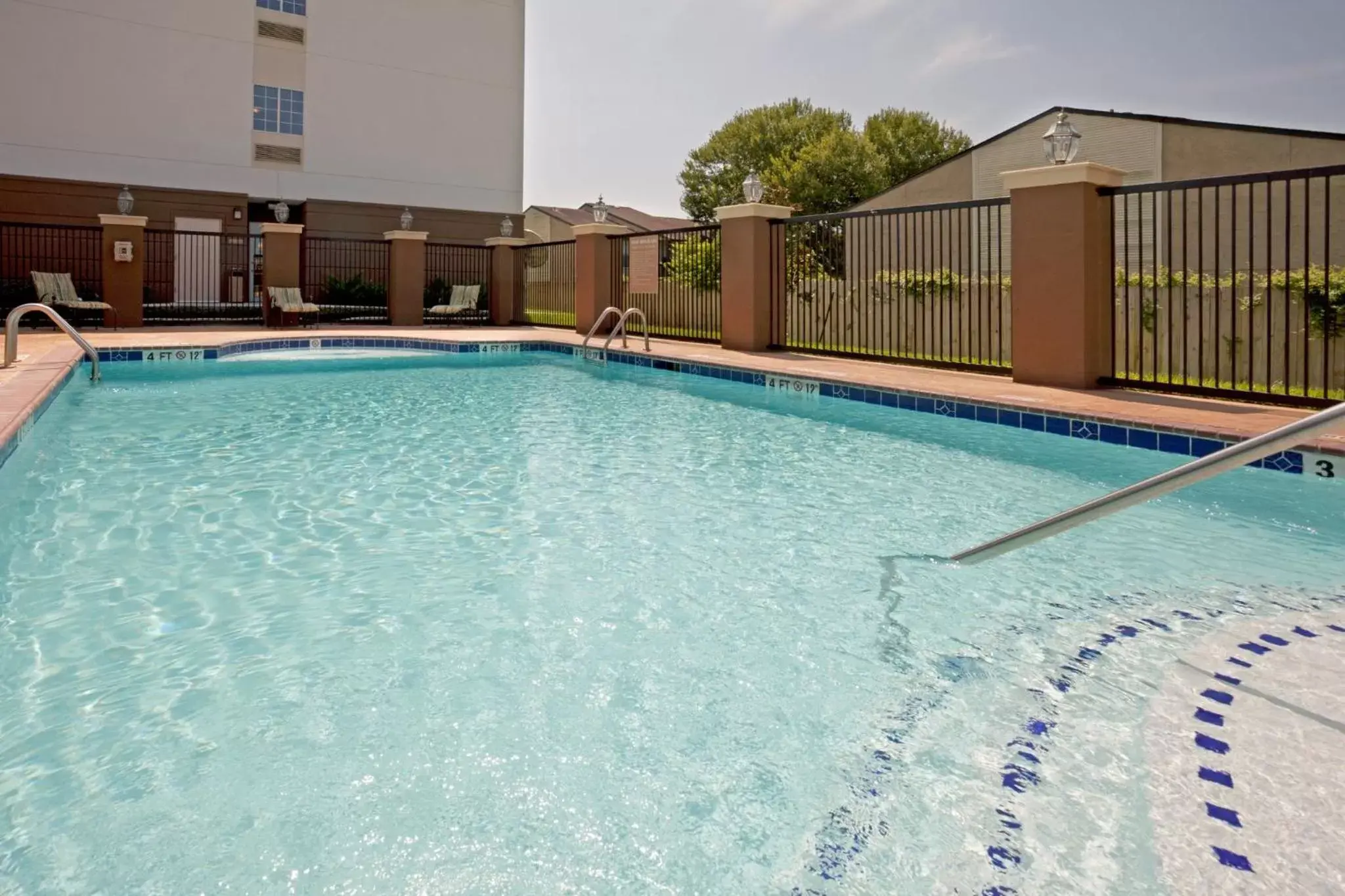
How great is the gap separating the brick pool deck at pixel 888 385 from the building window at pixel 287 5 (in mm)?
11678

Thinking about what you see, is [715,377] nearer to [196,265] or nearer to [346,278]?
[346,278]

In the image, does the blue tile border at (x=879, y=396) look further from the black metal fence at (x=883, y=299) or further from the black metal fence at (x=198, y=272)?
the black metal fence at (x=198, y=272)

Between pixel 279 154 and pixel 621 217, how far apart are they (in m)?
21.1

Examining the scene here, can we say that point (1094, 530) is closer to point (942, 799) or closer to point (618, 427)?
point (942, 799)

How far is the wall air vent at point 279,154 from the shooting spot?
2175 centimetres

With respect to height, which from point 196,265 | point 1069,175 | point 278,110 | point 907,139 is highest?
point 907,139

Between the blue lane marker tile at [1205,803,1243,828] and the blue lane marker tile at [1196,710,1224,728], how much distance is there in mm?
408

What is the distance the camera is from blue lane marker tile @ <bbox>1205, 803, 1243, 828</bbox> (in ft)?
5.77

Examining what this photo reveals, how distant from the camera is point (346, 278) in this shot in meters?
21.8

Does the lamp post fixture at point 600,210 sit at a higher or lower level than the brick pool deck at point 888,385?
higher

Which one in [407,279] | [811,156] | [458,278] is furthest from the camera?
[811,156]

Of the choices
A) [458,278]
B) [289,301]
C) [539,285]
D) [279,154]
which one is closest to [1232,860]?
[289,301]

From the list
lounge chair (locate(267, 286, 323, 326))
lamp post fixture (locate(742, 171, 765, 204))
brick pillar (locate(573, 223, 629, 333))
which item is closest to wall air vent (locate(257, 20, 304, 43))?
lounge chair (locate(267, 286, 323, 326))

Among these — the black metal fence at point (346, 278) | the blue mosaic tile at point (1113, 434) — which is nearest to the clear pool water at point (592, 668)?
the blue mosaic tile at point (1113, 434)
